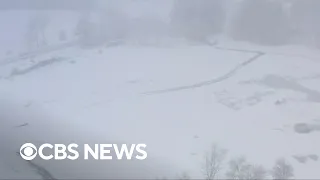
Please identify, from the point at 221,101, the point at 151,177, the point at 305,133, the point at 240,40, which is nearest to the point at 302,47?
the point at 240,40

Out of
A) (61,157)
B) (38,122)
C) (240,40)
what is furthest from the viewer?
(240,40)

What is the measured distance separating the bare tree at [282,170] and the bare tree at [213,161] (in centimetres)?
234

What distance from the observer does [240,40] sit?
120 feet

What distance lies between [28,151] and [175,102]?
9.91m

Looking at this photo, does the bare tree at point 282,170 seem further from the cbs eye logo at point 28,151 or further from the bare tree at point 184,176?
the cbs eye logo at point 28,151

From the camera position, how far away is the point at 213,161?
18.6 m

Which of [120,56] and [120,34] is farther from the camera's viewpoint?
[120,34]

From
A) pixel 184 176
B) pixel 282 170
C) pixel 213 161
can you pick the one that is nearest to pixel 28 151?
pixel 184 176

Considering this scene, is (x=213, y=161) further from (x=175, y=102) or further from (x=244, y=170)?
(x=175, y=102)

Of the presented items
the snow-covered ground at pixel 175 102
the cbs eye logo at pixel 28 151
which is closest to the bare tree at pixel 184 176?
the snow-covered ground at pixel 175 102

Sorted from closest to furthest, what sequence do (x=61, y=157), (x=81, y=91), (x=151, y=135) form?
(x=61, y=157) → (x=151, y=135) → (x=81, y=91)

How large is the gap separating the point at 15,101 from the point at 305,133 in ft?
Answer: 59.4

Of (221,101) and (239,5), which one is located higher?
(239,5)

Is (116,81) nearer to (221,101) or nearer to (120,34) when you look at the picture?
(221,101)
